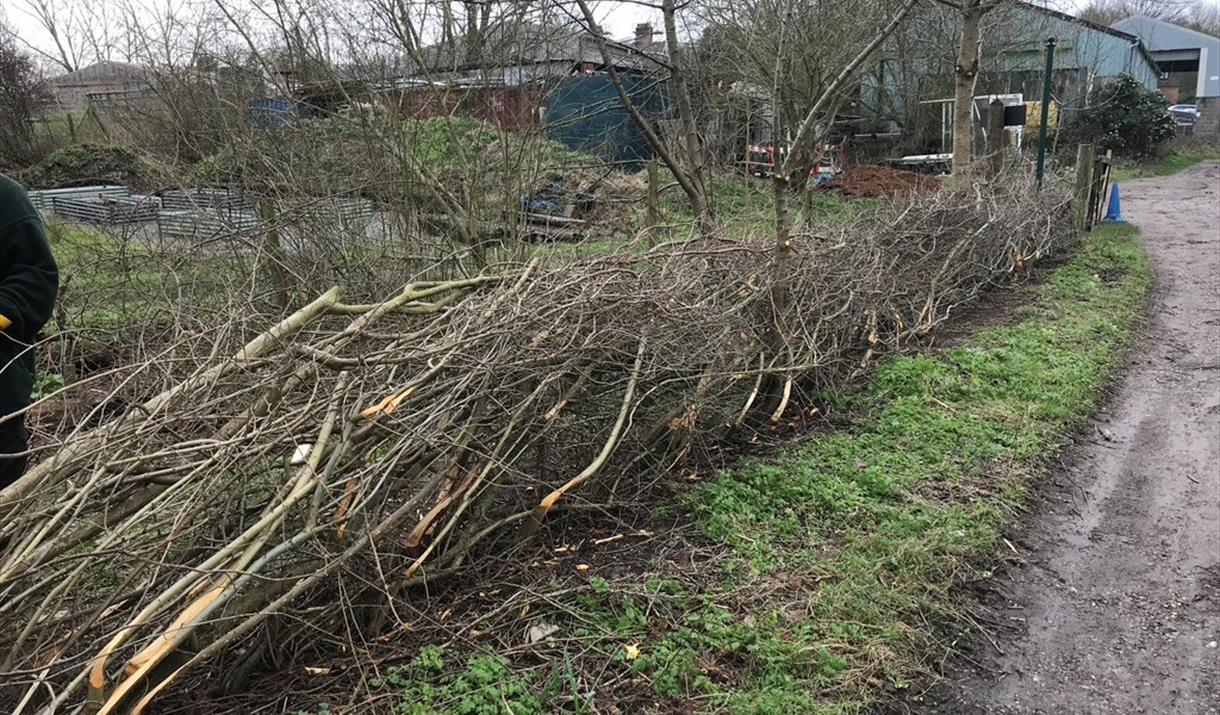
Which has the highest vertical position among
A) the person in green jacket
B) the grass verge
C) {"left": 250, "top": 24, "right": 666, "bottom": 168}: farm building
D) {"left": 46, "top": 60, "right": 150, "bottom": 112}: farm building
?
{"left": 46, "top": 60, "right": 150, "bottom": 112}: farm building

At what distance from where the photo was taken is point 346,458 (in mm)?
3174

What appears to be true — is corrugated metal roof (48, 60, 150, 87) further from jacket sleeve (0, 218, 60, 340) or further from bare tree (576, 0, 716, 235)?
jacket sleeve (0, 218, 60, 340)

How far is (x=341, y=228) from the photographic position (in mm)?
6949

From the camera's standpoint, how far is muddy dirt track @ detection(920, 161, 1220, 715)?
3.05 meters

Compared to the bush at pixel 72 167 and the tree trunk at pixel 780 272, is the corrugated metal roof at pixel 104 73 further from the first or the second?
the tree trunk at pixel 780 272

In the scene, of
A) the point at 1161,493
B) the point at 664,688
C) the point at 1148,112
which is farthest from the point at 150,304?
the point at 1148,112

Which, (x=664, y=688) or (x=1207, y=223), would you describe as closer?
(x=664, y=688)

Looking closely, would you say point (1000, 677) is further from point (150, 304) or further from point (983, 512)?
point (150, 304)

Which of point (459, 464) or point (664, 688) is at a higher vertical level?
point (459, 464)

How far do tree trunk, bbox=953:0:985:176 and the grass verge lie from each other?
680 cm

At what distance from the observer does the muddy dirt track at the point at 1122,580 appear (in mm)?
3049

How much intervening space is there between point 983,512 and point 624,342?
1932 millimetres

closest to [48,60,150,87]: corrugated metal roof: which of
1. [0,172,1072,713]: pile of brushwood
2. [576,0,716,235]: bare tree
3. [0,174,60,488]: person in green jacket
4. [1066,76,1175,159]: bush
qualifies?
[576,0,716,235]: bare tree

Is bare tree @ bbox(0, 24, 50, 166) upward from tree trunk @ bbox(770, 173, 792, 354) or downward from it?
upward
